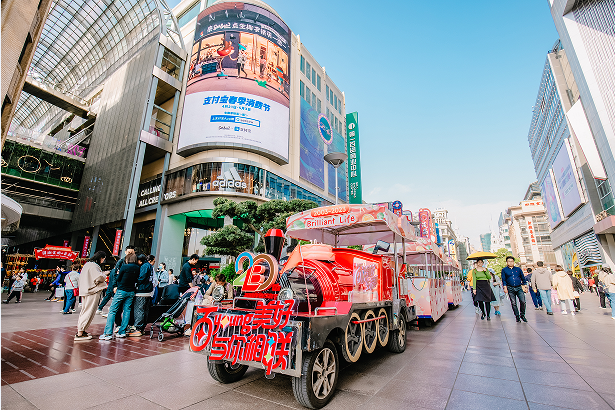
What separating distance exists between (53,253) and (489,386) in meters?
28.0

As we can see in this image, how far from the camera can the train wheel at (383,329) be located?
489 cm

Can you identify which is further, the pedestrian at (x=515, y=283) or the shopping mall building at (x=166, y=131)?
the shopping mall building at (x=166, y=131)

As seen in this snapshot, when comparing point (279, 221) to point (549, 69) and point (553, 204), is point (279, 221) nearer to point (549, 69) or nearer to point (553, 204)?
point (549, 69)

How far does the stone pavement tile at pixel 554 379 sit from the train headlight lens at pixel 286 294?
3203mm

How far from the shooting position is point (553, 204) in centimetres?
3781

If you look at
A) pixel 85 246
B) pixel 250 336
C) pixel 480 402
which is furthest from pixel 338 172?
pixel 250 336

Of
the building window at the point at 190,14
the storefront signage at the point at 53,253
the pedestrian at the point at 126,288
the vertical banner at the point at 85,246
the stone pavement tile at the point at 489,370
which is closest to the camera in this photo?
the stone pavement tile at the point at 489,370

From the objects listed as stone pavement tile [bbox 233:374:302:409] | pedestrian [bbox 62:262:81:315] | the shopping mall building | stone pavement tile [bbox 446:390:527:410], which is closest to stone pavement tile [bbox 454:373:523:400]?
stone pavement tile [bbox 446:390:527:410]

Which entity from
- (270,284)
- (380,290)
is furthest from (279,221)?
(270,284)

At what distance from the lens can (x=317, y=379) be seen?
3.10m

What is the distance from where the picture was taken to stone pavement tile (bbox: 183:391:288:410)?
2895 millimetres

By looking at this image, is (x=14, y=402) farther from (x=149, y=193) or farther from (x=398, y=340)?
(x=149, y=193)

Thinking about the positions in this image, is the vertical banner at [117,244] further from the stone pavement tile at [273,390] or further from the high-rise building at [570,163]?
the high-rise building at [570,163]

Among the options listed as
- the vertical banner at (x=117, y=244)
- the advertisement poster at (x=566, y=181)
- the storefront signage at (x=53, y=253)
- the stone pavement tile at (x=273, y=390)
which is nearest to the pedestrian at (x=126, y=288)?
the stone pavement tile at (x=273, y=390)
